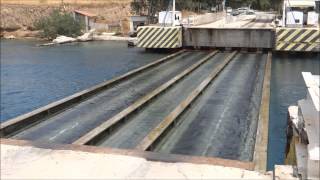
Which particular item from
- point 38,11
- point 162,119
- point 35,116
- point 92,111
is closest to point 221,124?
point 162,119

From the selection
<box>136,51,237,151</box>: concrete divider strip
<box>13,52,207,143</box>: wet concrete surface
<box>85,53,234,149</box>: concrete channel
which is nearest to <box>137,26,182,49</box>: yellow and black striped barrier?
<box>13,52,207,143</box>: wet concrete surface

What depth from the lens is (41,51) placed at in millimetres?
39125

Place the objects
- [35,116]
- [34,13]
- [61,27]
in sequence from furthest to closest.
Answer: [34,13], [61,27], [35,116]

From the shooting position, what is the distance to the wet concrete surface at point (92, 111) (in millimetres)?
9516

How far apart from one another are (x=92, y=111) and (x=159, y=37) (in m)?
17.6

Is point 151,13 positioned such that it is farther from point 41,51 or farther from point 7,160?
point 7,160

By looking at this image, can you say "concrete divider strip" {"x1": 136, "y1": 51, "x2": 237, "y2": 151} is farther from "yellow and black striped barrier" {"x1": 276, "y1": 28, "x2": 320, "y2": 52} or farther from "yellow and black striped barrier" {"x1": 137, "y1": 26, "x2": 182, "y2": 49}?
"yellow and black striped barrier" {"x1": 137, "y1": 26, "x2": 182, "y2": 49}

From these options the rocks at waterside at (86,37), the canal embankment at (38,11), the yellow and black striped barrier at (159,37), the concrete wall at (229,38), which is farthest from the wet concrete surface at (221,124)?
the canal embankment at (38,11)

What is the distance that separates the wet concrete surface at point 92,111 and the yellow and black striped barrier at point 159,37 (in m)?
9.62

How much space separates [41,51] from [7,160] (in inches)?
1306

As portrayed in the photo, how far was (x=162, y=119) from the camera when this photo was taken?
435 inches

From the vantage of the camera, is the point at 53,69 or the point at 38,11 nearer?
the point at 53,69

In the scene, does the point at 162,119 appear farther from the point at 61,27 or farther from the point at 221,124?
the point at 61,27

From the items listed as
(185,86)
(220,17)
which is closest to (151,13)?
(220,17)
